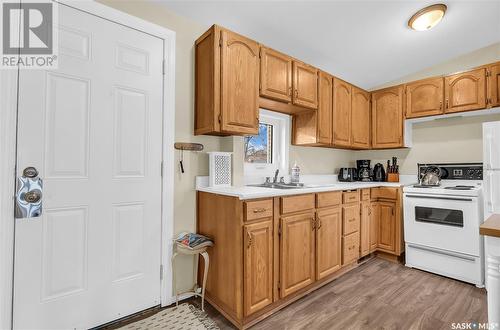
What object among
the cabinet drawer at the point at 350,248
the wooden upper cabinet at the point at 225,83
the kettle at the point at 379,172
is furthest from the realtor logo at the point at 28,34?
the kettle at the point at 379,172

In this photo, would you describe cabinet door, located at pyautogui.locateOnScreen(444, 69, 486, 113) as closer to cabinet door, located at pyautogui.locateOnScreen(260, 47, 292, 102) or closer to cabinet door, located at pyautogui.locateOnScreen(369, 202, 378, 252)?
cabinet door, located at pyautogui.locateOnScreen(369, 202, 378, 252)

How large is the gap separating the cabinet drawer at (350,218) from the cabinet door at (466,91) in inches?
67.4

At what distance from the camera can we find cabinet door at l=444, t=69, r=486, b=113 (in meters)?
2.72

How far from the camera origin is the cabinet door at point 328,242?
87.5 inches

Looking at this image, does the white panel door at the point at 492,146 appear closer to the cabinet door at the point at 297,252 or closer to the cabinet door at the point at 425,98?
the cabinet door at the point at 425,98

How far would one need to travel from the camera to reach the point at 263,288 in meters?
1.80

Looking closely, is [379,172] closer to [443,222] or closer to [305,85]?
[443,222]

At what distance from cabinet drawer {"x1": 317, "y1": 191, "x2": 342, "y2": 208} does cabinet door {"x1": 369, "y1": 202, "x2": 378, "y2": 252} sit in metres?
0.83

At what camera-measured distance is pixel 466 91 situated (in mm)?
2820

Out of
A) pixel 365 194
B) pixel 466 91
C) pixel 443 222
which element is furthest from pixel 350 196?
pixel 466 91

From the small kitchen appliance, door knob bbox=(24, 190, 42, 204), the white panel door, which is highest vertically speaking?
the white panel door

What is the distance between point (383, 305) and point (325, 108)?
2036mm

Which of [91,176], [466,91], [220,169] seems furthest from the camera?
[466,91]

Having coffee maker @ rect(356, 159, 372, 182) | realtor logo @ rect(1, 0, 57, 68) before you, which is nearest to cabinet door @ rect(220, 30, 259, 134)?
realtor logo @ rect(1, 0, 57, 68)
